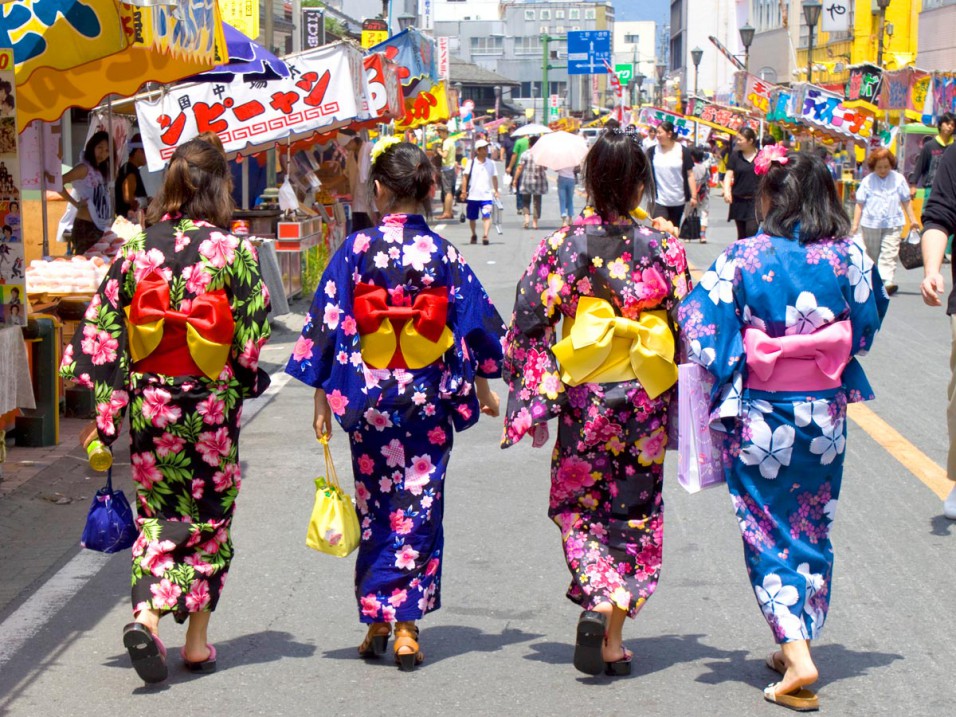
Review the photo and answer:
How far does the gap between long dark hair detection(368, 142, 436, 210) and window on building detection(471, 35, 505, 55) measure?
126266 millimetres

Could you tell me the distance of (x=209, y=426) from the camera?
4238 millimetres

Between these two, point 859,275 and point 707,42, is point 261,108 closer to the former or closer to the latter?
point 859,275

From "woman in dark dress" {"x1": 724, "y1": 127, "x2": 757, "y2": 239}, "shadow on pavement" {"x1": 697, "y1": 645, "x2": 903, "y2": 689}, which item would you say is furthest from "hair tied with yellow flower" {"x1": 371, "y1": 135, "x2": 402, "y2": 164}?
"woman in dark dress" {"x1": 724, "y1": 127, "x2": 757, "y2": 239}

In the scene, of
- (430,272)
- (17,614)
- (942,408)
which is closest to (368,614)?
(430,272)

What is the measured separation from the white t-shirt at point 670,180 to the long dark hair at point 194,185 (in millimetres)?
13127

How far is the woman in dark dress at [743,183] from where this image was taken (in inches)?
655

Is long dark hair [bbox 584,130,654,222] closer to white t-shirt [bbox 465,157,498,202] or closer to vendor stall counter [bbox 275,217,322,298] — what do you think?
vendor stall counter [bbox 275,217,322,298]

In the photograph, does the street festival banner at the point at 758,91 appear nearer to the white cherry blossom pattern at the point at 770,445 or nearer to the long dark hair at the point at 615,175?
the long dark hair at the point at 615,175

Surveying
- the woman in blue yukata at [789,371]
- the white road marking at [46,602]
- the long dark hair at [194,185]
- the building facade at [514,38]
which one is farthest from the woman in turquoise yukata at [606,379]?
the building facade at [514,38]

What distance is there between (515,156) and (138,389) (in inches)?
1123

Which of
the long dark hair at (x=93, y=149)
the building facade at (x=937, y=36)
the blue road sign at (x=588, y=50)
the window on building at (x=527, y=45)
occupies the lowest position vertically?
the long dark hair at (x=93, y=149)

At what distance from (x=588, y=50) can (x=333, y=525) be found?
207ft

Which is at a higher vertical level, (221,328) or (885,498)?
(221,328)

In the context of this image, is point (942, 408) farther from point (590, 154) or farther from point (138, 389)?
point (138, 389)
